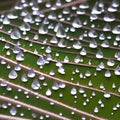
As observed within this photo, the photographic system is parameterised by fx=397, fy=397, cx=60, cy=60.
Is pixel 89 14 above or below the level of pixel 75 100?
above

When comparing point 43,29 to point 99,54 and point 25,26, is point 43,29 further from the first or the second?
point 99,54

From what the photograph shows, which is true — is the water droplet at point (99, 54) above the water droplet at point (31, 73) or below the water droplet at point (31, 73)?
above

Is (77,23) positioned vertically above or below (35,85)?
above

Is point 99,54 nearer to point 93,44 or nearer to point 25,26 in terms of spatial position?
point 93,44

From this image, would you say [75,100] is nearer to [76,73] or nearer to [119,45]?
[76,73]

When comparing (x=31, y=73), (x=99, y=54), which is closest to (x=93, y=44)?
(x=99, y=54)

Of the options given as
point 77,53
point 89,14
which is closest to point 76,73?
point 77,53

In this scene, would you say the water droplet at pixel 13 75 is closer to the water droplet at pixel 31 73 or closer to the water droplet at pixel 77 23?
the water droplet at pixel 31 73

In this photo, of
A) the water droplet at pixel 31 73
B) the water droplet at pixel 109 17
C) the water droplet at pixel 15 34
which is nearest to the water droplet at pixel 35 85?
the water droplet at pixel 31 73

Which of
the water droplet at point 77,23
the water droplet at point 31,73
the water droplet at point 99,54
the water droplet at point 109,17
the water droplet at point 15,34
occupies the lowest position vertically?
the water droplet at point 31,73

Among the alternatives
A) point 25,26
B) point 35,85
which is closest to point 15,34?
point 25,26

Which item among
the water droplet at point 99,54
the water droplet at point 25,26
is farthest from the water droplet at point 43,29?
the water droplet at point 99,54
